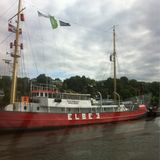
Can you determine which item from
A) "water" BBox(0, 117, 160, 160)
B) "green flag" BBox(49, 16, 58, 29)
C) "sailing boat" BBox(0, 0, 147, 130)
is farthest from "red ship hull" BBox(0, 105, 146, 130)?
"green flag" BBox(49, 16, 58, 29)

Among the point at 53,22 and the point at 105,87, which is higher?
the point at 53,22

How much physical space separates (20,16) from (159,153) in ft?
87.2

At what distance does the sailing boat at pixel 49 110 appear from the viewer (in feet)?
121

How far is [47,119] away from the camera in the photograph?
39.8m

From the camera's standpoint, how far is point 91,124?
47719 millimetres

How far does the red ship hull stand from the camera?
3559 centimetres

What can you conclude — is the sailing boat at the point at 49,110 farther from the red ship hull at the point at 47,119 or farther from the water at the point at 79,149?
the water at the point at 79,149

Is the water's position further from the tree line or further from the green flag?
the tree line

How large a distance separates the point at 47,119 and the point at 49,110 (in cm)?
254

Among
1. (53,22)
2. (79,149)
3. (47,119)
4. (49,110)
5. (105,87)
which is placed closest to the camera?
(79,149)

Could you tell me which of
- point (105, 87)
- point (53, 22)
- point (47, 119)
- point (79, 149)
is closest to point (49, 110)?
point (47, 119)

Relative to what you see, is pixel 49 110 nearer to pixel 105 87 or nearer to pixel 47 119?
pixel 47 119

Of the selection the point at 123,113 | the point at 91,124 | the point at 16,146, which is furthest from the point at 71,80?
the point at 16,146

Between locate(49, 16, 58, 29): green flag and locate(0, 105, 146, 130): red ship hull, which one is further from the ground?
locate(49, 16, 58, 29): green flag
